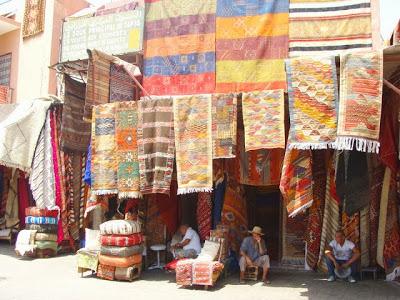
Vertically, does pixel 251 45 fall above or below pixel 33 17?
below

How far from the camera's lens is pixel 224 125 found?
640 centimetres

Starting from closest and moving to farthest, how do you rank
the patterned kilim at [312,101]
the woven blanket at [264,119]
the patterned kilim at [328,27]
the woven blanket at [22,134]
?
1. the patterned kilim at [312,101]
2. the woven blanket at [264,119]
3. the patterned kilim at [328,27]
4. the woven blanket at [22,134]

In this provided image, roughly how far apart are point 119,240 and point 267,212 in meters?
3.22

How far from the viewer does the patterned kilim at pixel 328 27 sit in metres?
7.53

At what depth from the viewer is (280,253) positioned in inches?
320

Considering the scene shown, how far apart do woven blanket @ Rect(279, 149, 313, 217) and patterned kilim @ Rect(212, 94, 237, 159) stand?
96 centimetres

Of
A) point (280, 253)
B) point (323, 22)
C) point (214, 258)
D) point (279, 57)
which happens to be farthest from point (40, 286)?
point (323, 22)

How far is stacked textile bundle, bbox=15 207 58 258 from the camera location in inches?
337

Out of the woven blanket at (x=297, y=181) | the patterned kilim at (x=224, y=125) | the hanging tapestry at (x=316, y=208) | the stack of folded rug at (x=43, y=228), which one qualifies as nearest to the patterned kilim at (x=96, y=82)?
the patterned kilim at (x=224, y=125)

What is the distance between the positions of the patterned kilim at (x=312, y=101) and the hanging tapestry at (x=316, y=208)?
2.06m

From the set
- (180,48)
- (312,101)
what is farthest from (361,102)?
(180,48)

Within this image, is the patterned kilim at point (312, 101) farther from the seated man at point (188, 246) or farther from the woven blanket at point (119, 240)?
the woven blanket at point (119, 240)

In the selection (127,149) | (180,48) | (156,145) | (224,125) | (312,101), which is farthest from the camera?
(180,48)

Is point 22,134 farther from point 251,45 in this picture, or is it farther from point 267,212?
point 267,212
